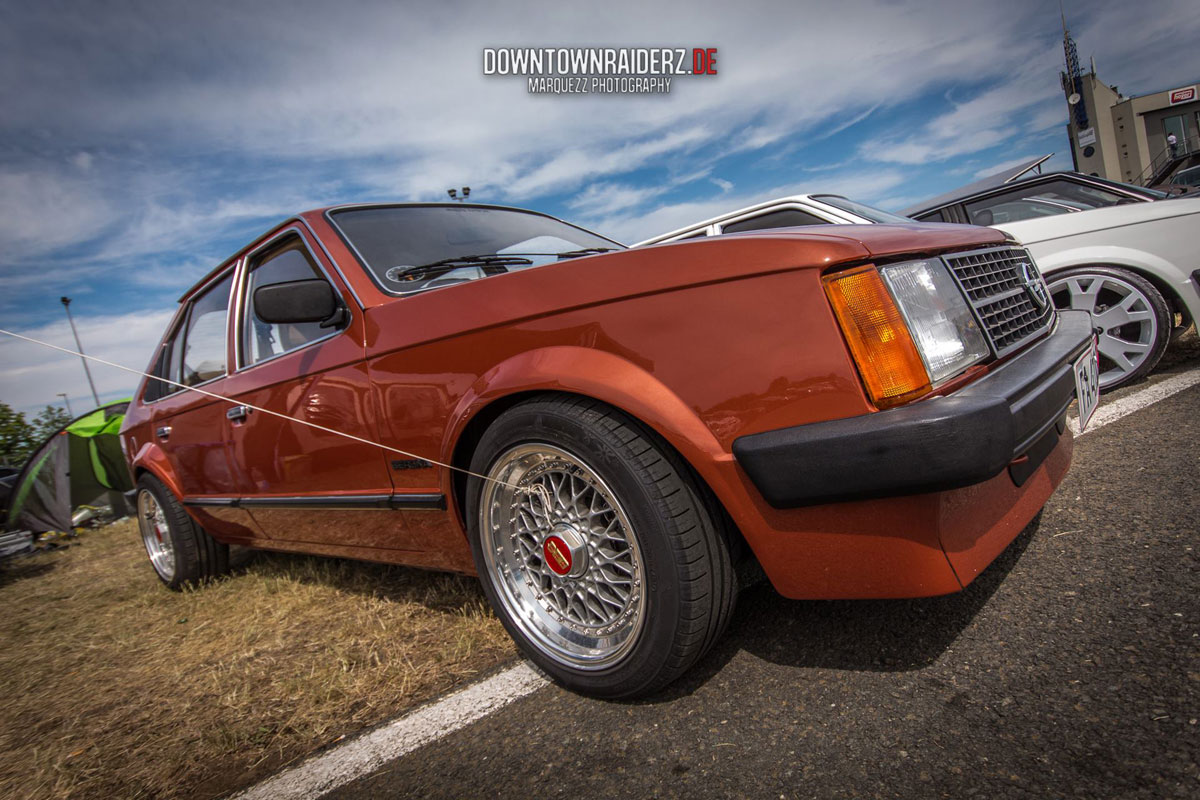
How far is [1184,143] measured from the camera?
118 feet

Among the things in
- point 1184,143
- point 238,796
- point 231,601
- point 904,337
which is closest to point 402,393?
point 238,796

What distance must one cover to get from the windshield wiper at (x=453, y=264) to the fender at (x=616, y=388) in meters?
0.69

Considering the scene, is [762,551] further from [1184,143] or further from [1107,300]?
[1184,143]

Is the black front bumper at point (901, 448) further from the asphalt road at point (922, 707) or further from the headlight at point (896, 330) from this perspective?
the asphalt road at point (922, 707)

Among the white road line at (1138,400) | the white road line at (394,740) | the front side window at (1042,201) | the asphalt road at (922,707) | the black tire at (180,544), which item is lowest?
the white road line at (1138,400)

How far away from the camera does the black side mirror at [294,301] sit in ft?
6.73

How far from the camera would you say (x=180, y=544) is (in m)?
3.63

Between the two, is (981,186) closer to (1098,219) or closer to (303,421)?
(1098,219)

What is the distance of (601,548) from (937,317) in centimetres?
99

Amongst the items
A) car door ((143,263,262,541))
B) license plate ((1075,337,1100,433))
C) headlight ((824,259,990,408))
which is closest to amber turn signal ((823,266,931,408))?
headlight ((824,259,990,408))

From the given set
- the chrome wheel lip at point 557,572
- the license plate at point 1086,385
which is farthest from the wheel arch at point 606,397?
the license plate at point 1086,385

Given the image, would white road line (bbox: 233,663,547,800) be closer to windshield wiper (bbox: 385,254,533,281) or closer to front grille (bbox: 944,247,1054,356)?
windshield wiper (bbox: 385,254,533,281)

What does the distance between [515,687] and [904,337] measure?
139 centimetres

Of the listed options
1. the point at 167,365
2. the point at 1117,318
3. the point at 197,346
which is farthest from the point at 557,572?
the point at 1117,318
